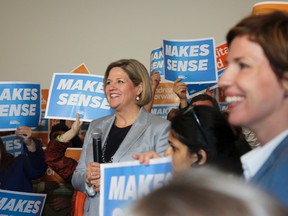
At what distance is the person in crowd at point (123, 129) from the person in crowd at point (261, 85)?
1.11 m

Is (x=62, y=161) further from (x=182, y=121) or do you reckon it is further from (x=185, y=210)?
(x=185, y=210)

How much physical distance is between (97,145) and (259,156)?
117cm

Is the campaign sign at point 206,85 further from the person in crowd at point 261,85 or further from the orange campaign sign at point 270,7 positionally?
the person in crowd at point 261,85

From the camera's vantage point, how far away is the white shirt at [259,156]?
1131 millimetres

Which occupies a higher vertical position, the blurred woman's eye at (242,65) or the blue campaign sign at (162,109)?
the blurred woman's eye at (242,65)

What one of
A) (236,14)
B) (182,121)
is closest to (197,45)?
(182,121)

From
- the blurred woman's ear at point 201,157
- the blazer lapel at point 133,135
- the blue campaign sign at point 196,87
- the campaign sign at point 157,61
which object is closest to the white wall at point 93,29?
the campaign sign at point 157,61

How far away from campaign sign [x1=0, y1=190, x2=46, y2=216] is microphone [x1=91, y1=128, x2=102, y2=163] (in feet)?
4.24

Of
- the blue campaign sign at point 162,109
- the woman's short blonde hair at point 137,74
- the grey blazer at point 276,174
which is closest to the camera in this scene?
the grey blazer at point 276,174

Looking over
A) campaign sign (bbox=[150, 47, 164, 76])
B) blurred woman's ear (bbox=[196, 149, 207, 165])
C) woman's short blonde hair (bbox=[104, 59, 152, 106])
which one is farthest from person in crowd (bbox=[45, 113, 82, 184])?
campaign sign (bbox=[150, 47, 164, 76])

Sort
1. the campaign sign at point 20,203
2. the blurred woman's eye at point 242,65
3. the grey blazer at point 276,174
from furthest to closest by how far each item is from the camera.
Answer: the campaign sign at point 20,203 → the blurred woman's eye at point 242,65 → the grey blazer at point 276,174

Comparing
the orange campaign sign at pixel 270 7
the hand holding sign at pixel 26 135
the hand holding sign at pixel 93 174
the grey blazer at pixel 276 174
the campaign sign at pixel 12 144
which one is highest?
the orange campaign sign at pixel 270 7

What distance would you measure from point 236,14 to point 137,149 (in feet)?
14.5

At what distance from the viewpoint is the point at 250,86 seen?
1154mm
